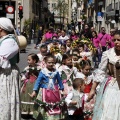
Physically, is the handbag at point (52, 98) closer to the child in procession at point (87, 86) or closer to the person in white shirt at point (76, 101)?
the person in white shirt at point (76, 101)

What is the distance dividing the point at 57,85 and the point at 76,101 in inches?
22.5

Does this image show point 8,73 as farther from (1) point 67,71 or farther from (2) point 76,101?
(1) point 67,71

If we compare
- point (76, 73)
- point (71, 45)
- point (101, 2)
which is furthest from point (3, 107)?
point (101, 2)

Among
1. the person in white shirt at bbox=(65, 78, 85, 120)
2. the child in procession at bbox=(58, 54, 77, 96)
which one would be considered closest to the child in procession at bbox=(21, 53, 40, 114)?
the child in procession at bbox=(58, 54, 77, 96)

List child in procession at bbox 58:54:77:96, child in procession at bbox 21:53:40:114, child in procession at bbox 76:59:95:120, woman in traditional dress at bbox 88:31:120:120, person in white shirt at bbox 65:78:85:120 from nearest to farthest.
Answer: woman in traditional dress at bbox 88:31:120:120
person in white shirt at bbox 65:78:85:120
child in procession at bbox 76:59:95:120
child in procession at bbox 21:53:40:114
child in procession at bbox 58:54:77:96

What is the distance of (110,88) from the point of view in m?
6.09

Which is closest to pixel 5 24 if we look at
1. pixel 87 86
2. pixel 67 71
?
pixel 87 86

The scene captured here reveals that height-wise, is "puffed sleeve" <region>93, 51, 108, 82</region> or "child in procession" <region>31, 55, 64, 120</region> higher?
"puffed sleeve" <region>93, 51, 108, 82</region>

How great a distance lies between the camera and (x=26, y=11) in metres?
54.6

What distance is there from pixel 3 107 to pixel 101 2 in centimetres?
5358

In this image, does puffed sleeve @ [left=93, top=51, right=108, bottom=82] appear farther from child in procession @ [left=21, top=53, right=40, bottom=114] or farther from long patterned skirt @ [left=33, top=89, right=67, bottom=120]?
child in procession @ [left=21, top=53, right=40, bottom=114]

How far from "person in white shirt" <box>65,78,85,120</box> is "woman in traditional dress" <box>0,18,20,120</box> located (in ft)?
7.33

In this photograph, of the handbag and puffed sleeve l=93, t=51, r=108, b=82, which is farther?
the handbag

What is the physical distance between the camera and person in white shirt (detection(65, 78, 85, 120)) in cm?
874
